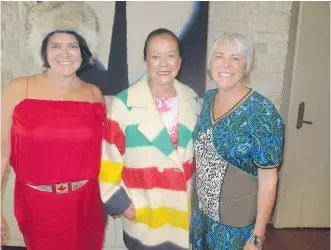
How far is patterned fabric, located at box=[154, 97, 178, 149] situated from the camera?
1570 millimetres

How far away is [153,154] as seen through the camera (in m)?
1.50

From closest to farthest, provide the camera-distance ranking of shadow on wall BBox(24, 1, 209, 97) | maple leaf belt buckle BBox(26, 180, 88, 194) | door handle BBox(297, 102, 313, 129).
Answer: maple leaf belt buckle BBox(26, 180, 88, 194), shadow on wall BBox(24, 1, 209, 97), door handle BBox(297, 102, 313, 129)

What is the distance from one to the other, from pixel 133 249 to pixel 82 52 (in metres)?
1.00

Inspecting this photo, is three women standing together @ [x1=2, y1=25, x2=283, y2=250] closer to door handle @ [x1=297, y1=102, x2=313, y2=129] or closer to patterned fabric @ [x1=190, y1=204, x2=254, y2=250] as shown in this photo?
patterned fabric @ [x1=190, y1=204, x2=254, y2=250]

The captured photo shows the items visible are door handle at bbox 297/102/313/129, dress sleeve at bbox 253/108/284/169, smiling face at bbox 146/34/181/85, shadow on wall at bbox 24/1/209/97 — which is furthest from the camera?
door handle at bbox 297/102/313/129

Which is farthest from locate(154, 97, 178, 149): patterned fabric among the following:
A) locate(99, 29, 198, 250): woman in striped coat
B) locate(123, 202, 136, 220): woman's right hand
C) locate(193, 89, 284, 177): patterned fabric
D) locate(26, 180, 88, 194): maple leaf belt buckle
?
locate(26, 180, 88, 194): maple leaf belt buckle

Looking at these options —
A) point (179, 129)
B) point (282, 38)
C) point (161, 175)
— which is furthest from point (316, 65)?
point (161, 175)

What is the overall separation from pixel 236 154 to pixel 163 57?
54 cm

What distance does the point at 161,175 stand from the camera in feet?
4.99

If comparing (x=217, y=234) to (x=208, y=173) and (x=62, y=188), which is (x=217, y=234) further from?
(x=62, y=188)

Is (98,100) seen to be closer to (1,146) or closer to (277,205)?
(1,146)

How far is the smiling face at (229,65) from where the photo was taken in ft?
4.41

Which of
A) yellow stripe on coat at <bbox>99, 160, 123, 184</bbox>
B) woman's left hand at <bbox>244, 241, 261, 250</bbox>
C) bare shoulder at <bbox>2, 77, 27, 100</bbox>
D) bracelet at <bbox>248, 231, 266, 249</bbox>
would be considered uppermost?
bare shoulder at <bbox>2, 77, 27, 100</bbox>

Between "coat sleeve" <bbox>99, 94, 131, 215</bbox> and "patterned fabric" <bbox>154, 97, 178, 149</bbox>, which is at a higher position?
"patterned fabric" <bbox>154, 97, 178, 149</bbox>
